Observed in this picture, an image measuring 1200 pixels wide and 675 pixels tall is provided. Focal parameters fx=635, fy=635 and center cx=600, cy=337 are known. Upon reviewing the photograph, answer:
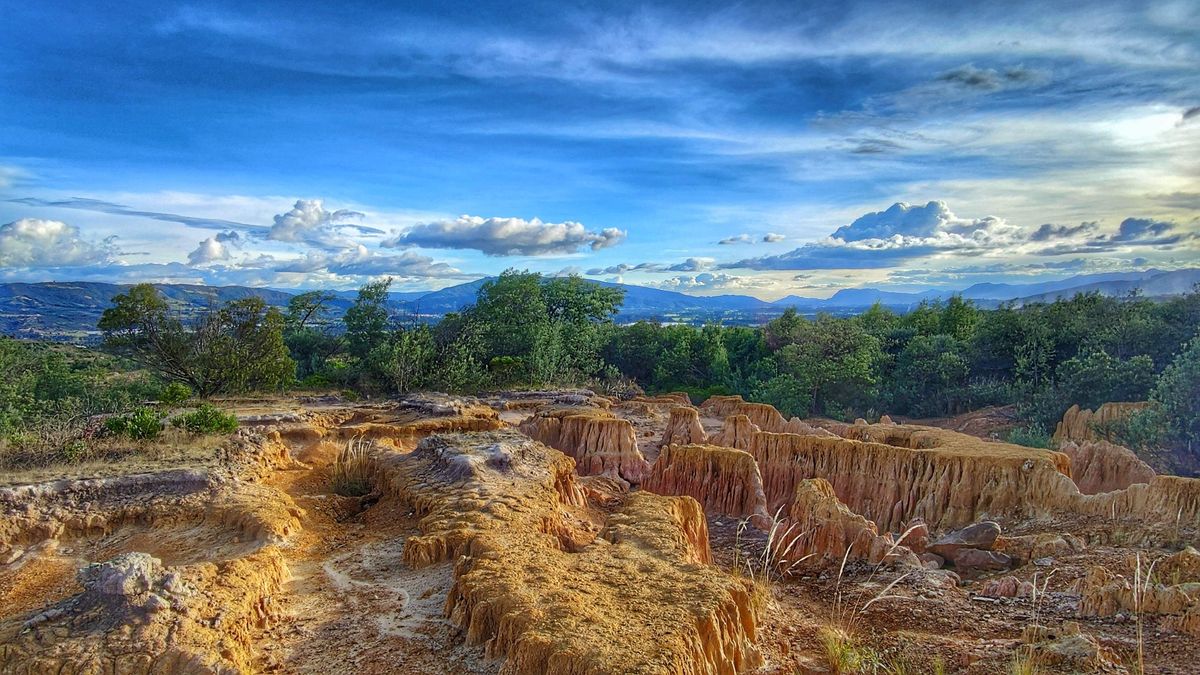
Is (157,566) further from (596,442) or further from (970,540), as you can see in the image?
(970,540)

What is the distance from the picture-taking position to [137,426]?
47.4ft

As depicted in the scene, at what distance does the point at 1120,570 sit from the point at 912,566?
3091 mm

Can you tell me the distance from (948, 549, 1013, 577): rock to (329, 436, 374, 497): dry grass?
12.3 meters

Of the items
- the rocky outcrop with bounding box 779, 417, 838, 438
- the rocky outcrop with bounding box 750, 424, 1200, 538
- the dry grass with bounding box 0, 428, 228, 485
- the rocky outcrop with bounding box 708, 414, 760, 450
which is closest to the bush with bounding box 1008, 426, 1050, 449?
the rocky outcrop with bounding box 750, 424, 1200, 538

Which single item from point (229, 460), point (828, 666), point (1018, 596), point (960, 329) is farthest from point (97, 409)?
point (960, 329)

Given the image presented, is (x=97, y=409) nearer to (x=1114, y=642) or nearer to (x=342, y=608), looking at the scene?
(x=342, y=608)

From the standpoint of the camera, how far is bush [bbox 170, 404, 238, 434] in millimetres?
15578

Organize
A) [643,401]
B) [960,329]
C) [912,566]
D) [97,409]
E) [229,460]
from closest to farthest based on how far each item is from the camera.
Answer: [912,566] → [229,460] → [97,409] → [643,401] → [960,329]

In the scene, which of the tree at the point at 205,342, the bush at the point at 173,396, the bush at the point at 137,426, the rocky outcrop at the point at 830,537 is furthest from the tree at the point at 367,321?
the rocky outcrop at the point at 830,537

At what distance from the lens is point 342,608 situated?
8258mm

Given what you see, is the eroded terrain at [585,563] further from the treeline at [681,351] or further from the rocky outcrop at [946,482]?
the treeline at [681,351]

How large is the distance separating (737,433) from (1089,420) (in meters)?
13.1

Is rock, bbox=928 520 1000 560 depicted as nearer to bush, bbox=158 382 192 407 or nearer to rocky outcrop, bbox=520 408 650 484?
rocky outcrop, bbox=520 408 650 484

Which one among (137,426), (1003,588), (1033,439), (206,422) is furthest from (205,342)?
(1033,439)
